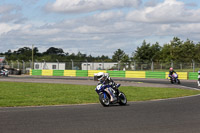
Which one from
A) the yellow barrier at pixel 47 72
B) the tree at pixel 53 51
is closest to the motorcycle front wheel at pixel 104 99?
the yellow barrier at pixel 47 72

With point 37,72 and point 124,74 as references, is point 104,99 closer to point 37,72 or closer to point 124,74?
point 124,74

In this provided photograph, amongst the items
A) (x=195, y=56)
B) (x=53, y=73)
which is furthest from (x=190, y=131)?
(x=195, y=56)

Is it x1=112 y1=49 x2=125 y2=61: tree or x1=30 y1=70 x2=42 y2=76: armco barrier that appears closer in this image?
x1=30 y1=70 x2=42 y2=76: armco barrier

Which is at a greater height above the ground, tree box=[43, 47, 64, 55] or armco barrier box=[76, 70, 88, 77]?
tree box=[43, 47, 64, 55]

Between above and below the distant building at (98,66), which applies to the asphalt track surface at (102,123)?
below

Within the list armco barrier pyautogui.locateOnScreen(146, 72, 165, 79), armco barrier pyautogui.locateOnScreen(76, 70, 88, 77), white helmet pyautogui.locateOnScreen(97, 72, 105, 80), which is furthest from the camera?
Answer: armco barrier pyautogui.locateOnScreen(76, 70, 88, 77)

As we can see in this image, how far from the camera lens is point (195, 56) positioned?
64.4 metres

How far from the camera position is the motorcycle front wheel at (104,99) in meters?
12.8

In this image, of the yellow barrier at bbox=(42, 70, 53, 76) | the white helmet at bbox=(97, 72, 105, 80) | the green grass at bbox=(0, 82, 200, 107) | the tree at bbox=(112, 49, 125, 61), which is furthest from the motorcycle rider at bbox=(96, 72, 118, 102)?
the tree at bbox=(112, 49, 125, 61)

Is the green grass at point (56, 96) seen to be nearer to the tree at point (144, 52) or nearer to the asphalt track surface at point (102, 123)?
the asphalt track surface at point (102, 123)

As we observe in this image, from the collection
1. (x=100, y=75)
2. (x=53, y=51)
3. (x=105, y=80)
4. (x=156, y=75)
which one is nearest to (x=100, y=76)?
(x=100, y=75)

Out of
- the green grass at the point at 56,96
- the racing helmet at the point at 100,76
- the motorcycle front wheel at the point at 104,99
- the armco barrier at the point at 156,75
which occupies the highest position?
the racing helmet at the point at 100,76

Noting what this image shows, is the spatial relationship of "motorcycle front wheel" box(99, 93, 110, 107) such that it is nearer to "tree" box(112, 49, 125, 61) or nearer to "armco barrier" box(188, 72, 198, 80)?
"armco barrier" box(188, 72, 198, 80)

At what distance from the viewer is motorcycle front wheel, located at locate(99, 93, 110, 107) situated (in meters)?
12.8
